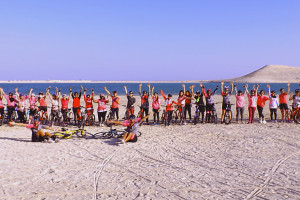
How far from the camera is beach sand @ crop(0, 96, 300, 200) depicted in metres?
5.81

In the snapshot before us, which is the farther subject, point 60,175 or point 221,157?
point 221,157

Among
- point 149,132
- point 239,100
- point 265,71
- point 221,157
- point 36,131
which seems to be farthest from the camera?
point 265,71

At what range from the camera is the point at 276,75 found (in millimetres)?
160875

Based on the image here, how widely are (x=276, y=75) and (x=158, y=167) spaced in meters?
172

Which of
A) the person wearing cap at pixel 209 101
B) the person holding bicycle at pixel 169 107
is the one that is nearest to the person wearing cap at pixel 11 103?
the person holding bicycle at pixel 169 107

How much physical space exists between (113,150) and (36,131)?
3.54 meters

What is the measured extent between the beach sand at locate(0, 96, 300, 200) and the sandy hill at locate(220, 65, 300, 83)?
148874 mm

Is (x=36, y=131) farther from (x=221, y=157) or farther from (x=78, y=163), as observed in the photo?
(x=221, y=157)

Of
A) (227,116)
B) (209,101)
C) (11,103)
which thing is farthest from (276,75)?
(11,103)

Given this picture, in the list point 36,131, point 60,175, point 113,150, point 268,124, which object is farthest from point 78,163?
point 268,124

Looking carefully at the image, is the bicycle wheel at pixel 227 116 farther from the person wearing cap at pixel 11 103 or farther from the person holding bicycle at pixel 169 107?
the person wearing cap at pixel 11 103

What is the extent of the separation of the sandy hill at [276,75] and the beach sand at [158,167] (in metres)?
149

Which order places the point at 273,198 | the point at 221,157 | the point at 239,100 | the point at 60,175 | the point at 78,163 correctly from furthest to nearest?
the point at 239,100 → the point at 221,157 → the point at 78,163 → the point at 60,175 → the point at 273,198

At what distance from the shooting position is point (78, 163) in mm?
7941
